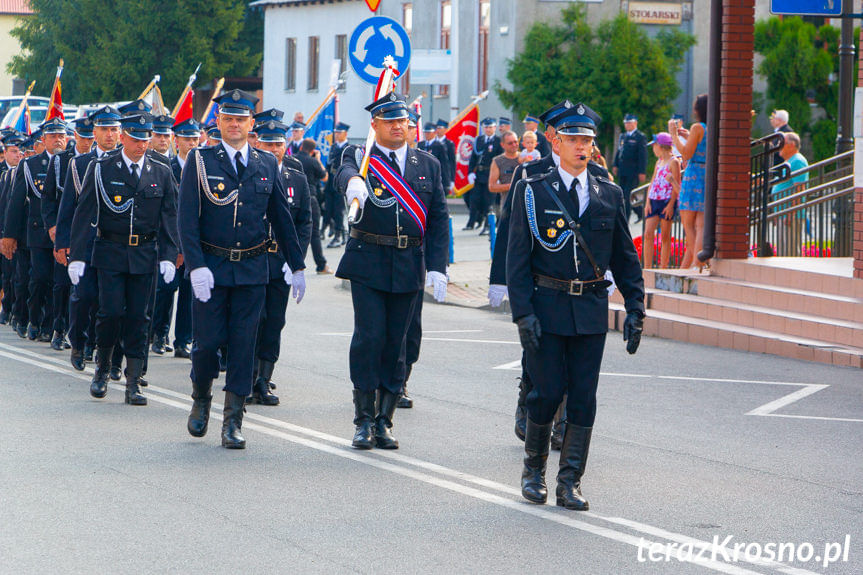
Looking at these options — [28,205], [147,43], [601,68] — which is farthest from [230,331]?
[147,43]

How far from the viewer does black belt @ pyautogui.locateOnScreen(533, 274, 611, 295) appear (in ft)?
24.2

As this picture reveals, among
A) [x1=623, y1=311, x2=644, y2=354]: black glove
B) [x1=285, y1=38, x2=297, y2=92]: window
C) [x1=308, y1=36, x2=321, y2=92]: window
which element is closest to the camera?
[x1=623, y1=311, x2=644, y2=354]: black glove

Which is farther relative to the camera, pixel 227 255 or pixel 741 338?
pixel 741 338

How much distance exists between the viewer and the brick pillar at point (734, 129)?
51.6ft

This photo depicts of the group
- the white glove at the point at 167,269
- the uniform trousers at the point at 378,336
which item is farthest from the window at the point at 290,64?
the uniform trousers at the point at 378,336

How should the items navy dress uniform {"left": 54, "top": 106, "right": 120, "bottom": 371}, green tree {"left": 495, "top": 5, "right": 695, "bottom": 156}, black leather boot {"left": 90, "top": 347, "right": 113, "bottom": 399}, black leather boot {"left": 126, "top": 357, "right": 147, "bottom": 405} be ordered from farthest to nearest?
1. green tree {"left": 495, "top": 5, "right": 695, "bottom": 156}
2. navy dress uniform {"left": 54, "top": 106, "right": 120, "bottom": 371}
3. black leather boot {"left": 90, "top": 347, "right": 113, "bottom": 399}
4. black leather boot {"left": 126, "top": 357, "right": 147, "bottom": 405}

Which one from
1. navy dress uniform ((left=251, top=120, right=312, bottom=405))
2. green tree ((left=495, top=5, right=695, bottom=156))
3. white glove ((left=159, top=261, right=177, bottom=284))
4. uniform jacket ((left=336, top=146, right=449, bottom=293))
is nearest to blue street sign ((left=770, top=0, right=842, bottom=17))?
navy dress uniform ((left=251, top=120, right=312, bottom=405))

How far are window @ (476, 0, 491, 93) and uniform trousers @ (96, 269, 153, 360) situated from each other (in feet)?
103

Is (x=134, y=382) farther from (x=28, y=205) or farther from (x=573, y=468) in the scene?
(x=28, y=205)

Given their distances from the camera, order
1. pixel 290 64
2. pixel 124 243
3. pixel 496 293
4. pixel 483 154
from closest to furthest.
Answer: pixel 496 293 < pixel 124 243 < pixel 483 154 < pixel 290 64

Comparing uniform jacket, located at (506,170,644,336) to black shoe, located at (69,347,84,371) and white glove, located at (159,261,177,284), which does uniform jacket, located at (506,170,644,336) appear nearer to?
white glove, located at (159,261,177,284)

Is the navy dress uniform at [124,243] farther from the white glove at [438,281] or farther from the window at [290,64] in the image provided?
the window at [290,64]

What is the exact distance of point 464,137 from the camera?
27.0 m

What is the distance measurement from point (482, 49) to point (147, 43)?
21393 millimetres
